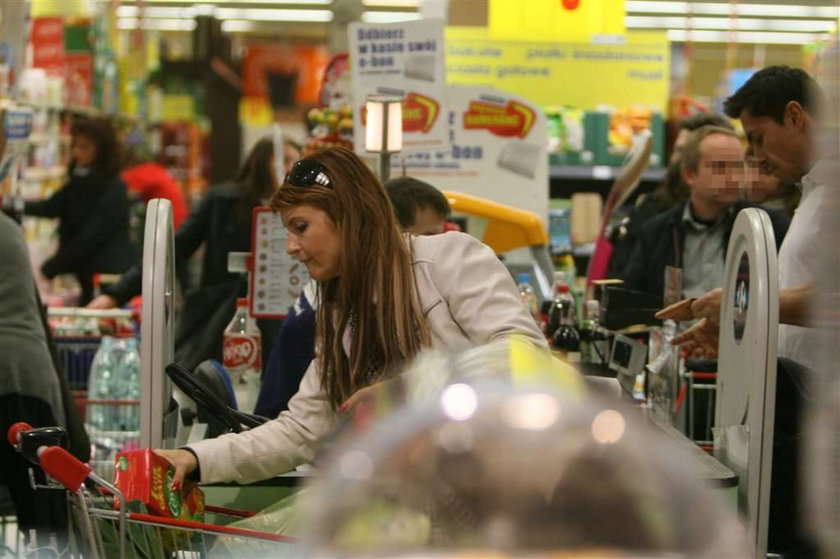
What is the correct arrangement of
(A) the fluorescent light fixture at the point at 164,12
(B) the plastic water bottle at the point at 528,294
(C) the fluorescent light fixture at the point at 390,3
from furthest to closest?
(A) the fluorescent light fixture at the point at 164,12, (C) the fluorescent light fixture at the point at 390,3, (B) the plastic water bottle at the point at 528,294

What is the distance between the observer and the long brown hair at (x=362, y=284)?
2570 mm

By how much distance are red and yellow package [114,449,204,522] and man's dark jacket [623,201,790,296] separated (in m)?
3.12

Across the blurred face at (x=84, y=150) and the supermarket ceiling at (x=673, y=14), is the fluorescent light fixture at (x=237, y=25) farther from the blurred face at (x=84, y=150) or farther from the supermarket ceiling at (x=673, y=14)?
the blurred face at (x=84, y=150)

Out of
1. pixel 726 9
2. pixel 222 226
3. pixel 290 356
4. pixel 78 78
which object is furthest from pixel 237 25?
pixel 290 356

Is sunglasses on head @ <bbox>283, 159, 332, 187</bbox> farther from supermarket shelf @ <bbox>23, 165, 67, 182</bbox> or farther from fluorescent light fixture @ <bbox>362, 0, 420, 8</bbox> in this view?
fluorescent light fixture @ <bbox>362, 0, 420, 8</bbox>

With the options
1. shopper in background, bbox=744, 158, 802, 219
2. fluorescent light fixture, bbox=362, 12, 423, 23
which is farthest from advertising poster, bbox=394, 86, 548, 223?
fluorescent light fixture, bbox=362, 12, 423, 23

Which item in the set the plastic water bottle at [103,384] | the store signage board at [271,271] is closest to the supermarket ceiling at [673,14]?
the plastic water bottle at [103,384]

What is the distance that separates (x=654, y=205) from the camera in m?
6.11

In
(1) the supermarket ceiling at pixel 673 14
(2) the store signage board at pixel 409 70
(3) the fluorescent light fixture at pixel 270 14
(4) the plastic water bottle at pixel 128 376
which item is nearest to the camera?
(4) the plastic water bottle at pixel 128 376

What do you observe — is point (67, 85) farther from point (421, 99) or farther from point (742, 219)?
point (742, 219)

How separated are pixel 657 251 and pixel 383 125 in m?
1.29

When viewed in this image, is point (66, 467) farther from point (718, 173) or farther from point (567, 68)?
point (567, 68)

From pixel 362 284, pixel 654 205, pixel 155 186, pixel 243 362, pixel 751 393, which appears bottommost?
pixel 243 362

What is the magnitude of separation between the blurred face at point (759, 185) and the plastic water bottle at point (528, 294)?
2.97ft
